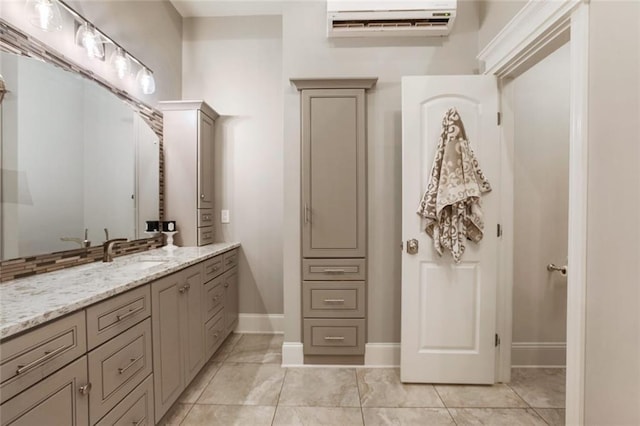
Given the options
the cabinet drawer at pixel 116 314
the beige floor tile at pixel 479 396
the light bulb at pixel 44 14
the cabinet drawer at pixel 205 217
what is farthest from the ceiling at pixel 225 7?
the beige floor tile at pixel 479 396

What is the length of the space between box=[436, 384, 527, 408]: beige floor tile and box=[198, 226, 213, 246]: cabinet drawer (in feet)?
7.29

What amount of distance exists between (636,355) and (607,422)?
0.34 m

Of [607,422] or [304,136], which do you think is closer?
[607,422]

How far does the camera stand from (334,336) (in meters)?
2.18

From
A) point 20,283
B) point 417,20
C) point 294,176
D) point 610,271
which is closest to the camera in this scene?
point 610,271

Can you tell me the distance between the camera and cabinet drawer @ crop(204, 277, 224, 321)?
2045 millimetres

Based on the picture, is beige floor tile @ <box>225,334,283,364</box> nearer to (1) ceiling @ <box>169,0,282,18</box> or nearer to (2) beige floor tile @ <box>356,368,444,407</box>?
(2) beige floor tile @ <box>356,368,444,407</box>

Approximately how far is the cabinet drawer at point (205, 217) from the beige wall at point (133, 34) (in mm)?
1019

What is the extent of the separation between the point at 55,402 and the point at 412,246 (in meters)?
1.88

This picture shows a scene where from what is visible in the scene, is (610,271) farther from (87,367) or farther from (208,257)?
(208,257)

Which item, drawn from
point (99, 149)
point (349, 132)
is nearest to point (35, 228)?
point (99, 149)

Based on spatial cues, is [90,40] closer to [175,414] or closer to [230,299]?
[230,299]

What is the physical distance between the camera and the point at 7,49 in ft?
4.18

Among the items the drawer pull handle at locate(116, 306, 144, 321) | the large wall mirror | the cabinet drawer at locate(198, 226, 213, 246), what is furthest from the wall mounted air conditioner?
the drawer pull handle at locate(116, 306, 144, 321)
